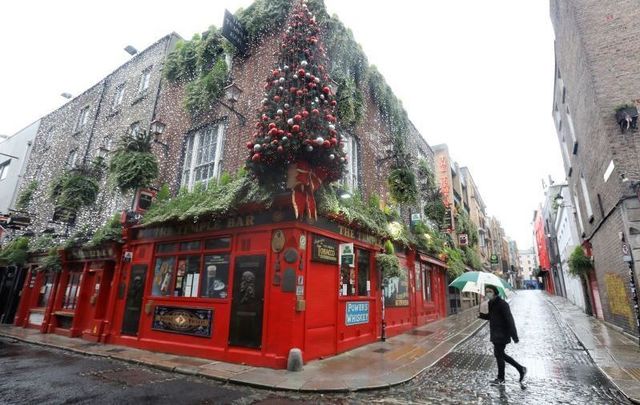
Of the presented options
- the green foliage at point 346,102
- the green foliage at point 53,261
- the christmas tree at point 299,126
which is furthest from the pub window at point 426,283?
the green foliage at point 53,261

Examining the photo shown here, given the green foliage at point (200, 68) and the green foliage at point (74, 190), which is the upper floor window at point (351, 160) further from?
the green foliage at point (74, 190)

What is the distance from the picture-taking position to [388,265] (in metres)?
11.8

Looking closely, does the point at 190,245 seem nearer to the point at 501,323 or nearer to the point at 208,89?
the point at 208,89

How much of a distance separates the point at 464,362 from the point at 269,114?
814 cm

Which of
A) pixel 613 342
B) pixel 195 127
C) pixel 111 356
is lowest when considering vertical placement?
pixel 111 356

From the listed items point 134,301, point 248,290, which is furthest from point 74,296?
point 248,290

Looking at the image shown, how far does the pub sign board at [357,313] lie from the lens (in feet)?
34.2

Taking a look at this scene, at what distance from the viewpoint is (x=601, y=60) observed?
38.5ft

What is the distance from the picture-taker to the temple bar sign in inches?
466

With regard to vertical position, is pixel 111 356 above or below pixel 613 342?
below

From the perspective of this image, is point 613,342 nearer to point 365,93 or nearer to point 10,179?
point 365,93

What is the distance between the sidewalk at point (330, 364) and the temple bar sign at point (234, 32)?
10.8 metres

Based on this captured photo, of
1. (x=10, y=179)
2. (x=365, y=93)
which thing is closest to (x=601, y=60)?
(x=365, y=93)

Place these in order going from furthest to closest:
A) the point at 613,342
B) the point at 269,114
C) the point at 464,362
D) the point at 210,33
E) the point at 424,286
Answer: the point at 424,286
the point at 210,33
the point at 613,342
the point at 464,362
the point at 269,114
